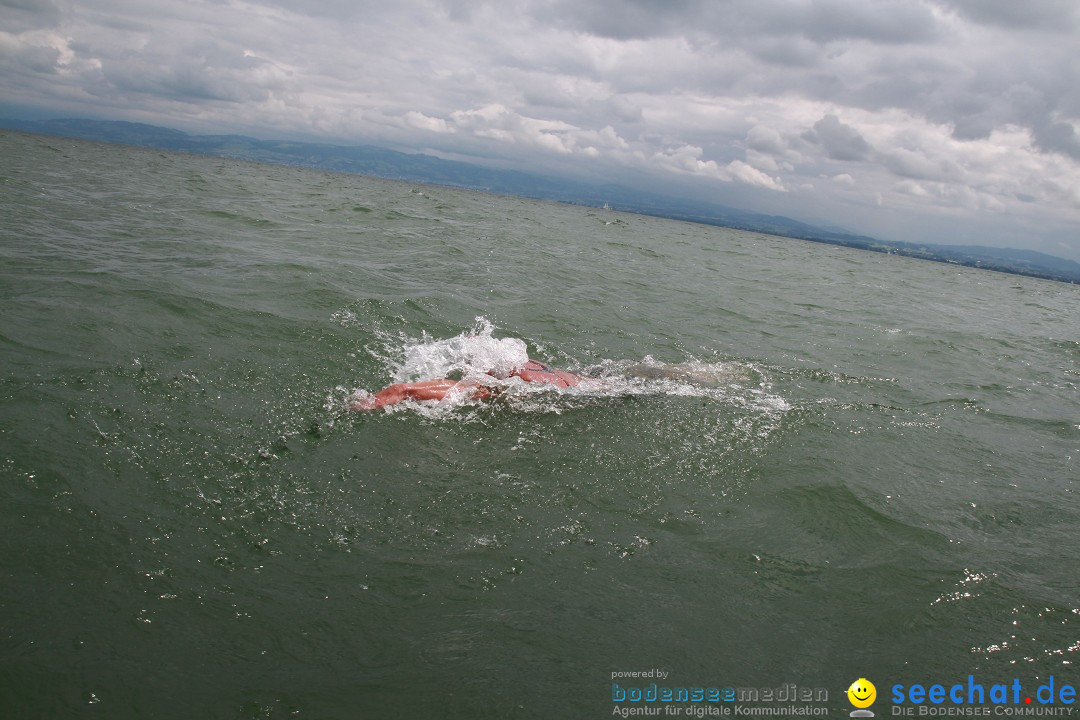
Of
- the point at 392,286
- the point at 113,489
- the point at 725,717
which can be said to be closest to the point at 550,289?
the point at 392,286

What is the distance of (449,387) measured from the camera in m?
8.58

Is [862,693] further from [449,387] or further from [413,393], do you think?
[413,393]

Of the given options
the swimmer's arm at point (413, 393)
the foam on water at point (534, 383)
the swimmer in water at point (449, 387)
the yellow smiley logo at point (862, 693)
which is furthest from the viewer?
the foam on water at point (534, 383)

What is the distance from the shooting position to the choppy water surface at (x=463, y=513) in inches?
158

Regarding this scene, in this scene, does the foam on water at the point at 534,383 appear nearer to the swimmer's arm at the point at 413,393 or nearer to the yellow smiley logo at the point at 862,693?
the swimmer's arm at the point at 413,393

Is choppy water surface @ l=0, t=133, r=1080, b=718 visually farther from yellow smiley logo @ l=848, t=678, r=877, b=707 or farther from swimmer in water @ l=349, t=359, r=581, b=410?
swimmer in water @ l=349, t=359, r=581, b=410

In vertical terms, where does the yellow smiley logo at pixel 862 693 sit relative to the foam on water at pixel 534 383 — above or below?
below

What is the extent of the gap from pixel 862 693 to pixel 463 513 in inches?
145

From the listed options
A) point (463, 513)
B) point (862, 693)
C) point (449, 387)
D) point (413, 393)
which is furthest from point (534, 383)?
point (862, 693)

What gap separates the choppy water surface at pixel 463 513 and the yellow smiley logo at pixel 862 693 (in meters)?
0.08

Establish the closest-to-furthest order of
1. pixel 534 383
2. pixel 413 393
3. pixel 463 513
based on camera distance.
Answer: pixel 463 513, pixel 413 393, pixel 534 383

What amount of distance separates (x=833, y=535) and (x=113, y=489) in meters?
7.32

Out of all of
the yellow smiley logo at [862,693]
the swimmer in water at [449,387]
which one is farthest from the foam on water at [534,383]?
the yellow smiley logo at [862,693]

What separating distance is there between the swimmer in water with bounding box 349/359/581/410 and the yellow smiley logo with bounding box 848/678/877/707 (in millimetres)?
5752
